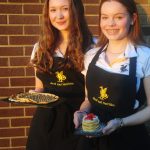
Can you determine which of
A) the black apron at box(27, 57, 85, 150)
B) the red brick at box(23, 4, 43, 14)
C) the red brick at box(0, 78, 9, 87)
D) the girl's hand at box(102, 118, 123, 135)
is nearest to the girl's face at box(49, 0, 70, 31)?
the black apron at box(27, 57, 85, 150)

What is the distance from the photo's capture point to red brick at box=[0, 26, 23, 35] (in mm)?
3855

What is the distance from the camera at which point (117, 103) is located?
254 cm

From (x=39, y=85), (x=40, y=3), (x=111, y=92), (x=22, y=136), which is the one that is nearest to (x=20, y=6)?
(x=40, y=3)

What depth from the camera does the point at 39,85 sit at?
312 cm

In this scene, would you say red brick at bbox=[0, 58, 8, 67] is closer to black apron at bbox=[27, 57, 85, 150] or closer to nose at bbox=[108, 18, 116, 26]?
black apron at bbox=[27, 57, 85, 150]

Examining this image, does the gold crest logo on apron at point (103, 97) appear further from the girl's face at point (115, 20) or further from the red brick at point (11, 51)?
the red brick at point (11, 51)

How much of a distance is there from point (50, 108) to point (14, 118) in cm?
125

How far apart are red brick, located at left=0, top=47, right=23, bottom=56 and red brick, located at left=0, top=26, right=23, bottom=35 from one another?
0.14 meters

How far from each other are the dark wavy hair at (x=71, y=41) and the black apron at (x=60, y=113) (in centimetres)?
6

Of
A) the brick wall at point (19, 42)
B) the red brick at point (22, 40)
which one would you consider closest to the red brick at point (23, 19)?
the brick wall at point (19, 42)

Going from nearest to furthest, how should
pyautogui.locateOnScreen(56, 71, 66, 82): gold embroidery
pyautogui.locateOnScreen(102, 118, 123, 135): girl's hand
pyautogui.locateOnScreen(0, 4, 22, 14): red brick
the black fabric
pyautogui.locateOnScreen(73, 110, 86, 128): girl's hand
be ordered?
pyautogui.locateOnScreen(102, 118, 123, 135): girl's hand
the black fabric
pyautogui.locateOnScreen(73, 110, 86, 128): girl's hand
pyautogui.locateOnScreen(56, 71, 66, 82): gold embroidery
pyautogui.locateOnScreen(0, 4, 22, 14): red brick

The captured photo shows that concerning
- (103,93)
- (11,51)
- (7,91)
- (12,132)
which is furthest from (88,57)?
(12,132)

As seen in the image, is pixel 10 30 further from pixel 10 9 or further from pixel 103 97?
pixel 103 97

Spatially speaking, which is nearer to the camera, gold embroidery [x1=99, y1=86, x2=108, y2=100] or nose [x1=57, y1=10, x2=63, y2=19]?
gold embroidery [x1=99, y1=86, x2=108, y2=100]
